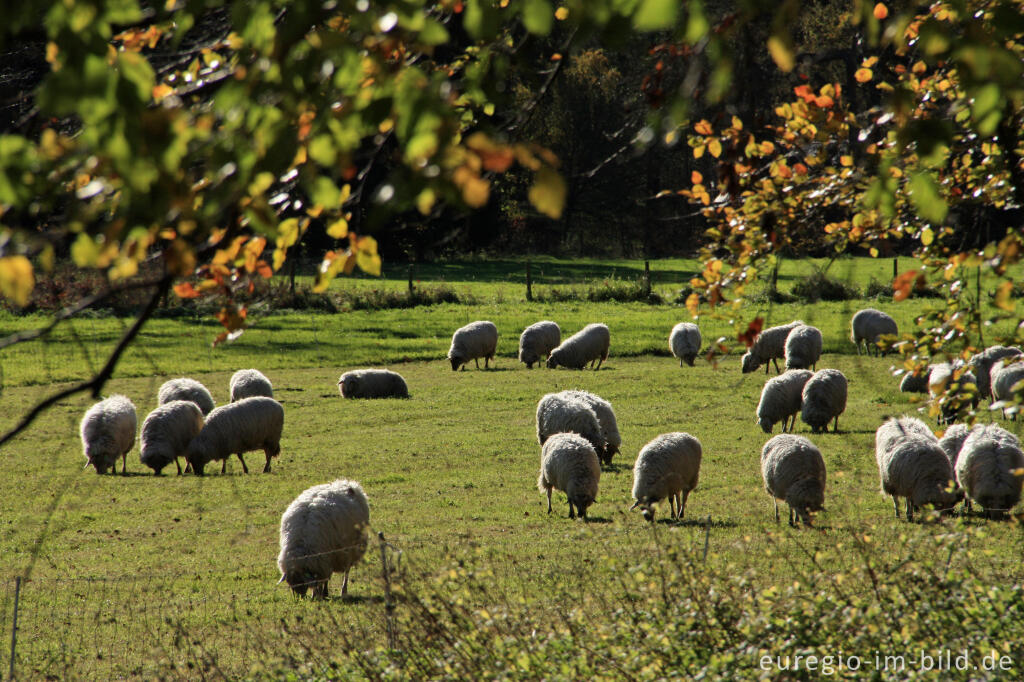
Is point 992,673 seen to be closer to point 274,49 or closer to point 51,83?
point 274,49

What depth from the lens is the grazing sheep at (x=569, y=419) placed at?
15.3 meters

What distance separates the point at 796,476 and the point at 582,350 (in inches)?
538

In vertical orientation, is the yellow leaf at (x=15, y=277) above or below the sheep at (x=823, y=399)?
above

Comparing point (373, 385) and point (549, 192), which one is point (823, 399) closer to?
point (373, 385)

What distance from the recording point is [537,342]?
2639 centimetres

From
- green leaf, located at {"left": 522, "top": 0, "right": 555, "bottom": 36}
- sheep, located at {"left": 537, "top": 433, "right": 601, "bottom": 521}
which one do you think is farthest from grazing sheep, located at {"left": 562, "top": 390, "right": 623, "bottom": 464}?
green leaf, located at {"left": 522, "top": 0, "right": 555, "bottom": 36}

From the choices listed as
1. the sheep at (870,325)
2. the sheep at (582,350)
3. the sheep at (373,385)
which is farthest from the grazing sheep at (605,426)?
the sheep at (870,325)

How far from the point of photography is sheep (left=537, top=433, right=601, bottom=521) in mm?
12547

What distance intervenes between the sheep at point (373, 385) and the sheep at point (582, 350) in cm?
462

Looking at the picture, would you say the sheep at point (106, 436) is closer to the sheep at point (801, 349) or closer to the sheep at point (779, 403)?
the sheep at point (779, 403)

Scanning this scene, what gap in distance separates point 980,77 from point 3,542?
12.8 meters

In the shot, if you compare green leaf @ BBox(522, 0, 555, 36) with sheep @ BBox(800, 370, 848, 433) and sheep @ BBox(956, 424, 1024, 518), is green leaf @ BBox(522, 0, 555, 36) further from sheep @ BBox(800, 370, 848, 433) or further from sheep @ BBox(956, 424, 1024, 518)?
sheep @ BBox(800, 370, 848, 433)

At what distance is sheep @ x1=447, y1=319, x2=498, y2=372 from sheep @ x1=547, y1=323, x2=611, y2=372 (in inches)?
67.3

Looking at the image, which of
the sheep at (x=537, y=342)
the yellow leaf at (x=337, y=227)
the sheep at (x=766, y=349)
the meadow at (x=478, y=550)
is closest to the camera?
the yellow leaf at (x=337, y=227)
